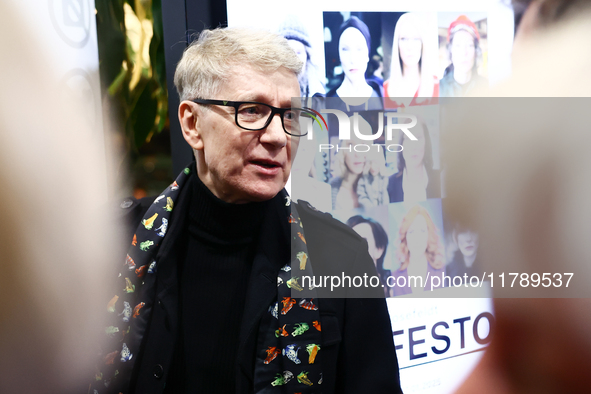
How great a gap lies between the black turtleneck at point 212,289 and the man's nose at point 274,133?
0.59 ft

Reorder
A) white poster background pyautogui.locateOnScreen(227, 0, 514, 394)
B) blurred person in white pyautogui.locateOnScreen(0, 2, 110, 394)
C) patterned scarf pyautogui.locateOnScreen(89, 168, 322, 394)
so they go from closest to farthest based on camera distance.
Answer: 1. blurred person in white pyautogui.locateOnScreen(0, 2, 110, 394)
2. patterned scarf pyautogui.locateOnScreen(89, 168, 322, 394)
3. white poster background pyautogui.locateOnScreen(227, 0, 514, 394)

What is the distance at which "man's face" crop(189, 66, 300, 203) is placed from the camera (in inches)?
37.0

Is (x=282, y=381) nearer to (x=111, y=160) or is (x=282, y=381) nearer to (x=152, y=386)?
(x=152, y=386)

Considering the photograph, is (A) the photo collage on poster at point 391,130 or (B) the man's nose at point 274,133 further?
(A) the photo collage on poster at point 391,130

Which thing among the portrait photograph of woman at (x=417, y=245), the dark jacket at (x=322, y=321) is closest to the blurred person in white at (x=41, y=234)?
the dark jacket at (x=322, y=321)

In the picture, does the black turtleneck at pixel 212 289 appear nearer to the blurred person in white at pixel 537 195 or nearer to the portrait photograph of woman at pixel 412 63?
the portrait photograph of woman at pixel 412 63

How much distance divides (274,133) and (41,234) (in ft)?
1.90

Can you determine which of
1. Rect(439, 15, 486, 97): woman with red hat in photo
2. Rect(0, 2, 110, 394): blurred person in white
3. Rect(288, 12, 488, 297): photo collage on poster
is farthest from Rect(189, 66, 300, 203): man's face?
Rect(439, 15, 486, 97): woman with red hat in photo

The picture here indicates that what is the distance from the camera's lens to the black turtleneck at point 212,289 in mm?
997

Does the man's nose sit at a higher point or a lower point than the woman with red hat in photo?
lower

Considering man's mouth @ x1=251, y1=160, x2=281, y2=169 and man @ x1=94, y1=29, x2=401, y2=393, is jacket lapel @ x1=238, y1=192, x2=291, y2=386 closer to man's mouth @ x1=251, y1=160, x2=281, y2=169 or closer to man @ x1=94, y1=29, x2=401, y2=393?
man @ x1=94, y1=29, x2=401, y2=393

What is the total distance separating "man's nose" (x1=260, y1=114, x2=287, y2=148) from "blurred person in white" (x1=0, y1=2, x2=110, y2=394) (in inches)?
20.6

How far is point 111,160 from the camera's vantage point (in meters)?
1.33

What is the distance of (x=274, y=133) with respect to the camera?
959 millimetres
